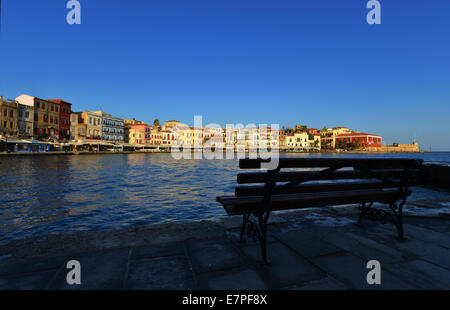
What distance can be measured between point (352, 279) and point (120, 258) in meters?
2.48

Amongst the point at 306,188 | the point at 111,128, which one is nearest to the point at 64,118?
the point at 111,128

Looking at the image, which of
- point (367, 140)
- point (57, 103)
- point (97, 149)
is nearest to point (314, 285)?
point (57, 103)

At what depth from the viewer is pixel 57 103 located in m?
60.4

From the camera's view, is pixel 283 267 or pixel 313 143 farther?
pixel 313 143

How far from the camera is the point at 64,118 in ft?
208

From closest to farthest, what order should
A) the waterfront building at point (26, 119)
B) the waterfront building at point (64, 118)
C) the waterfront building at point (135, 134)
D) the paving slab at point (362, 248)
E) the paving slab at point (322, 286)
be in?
the paving slab at point (322, 286), the paving slab at point (362, 248), the waterfront building at point (26, 119), the waterfront building at point (64, 118), the waterfront building at point (135, 134)

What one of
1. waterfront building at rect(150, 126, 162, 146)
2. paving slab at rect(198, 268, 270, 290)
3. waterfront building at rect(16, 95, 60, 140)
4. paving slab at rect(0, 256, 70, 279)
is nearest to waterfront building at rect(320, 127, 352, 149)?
waterfront building at rect(150, 126, 162, 146)

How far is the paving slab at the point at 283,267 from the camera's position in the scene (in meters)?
2.36

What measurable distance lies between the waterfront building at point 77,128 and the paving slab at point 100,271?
73.3 meters

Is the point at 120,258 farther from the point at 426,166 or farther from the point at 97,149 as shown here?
the point at 97,149

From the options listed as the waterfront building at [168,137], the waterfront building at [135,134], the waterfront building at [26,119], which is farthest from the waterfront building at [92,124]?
the waterfront building at [168,137]

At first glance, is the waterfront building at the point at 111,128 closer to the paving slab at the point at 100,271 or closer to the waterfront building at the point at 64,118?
the waterfront building at the point at 64,118

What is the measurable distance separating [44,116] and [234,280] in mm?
69707

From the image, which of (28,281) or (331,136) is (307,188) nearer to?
(28,281)
